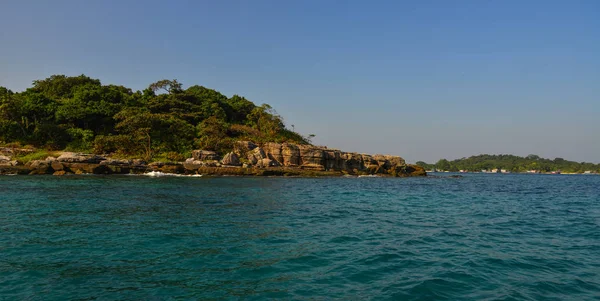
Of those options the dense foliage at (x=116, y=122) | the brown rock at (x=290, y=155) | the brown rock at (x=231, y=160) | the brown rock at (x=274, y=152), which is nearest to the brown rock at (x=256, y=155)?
the brown rock at (x=274, y=152)

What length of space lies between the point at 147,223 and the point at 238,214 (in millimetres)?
3951

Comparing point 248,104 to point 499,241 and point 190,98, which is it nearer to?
point 190,98

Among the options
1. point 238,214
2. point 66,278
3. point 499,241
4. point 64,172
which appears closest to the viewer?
point 66,278

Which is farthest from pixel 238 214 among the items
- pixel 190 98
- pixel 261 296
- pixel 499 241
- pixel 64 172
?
pixel 190 98

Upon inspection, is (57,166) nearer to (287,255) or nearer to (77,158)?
(77,158)

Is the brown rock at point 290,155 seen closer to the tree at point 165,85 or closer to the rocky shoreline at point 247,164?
the rocky shoreline at point 247,164

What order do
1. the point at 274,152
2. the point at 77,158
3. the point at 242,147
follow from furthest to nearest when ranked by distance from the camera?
the point at 274,152 < the point at 242,147 < the point at 77,158

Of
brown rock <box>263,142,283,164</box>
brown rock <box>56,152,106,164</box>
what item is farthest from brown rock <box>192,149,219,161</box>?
brown rock <box>56,152,106,164</box>

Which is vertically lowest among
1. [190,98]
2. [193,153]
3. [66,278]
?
[66,278]

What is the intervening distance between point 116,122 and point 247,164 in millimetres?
28283

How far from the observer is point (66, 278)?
22.5 ft

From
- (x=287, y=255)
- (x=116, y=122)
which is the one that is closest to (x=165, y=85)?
(x=116, y=122)

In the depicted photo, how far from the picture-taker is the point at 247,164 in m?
53.6

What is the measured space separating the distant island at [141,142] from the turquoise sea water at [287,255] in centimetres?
3246
